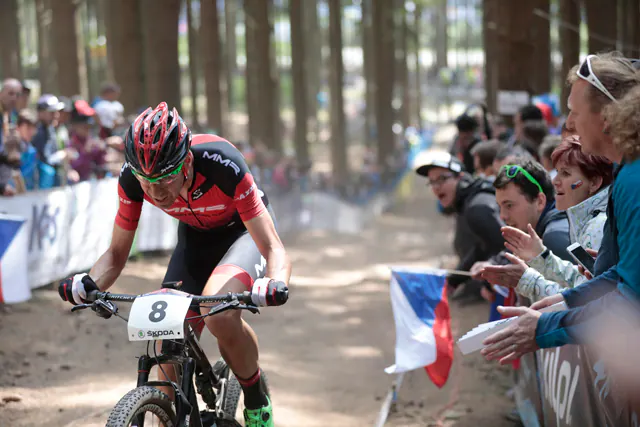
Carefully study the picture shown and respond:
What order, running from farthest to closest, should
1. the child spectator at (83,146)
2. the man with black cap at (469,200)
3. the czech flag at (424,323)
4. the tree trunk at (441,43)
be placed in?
1. the tree trunk at (441,43)
2. the child spectator at (83,146)
3. the man with black cap at (469,200)
4. the czech flag at (424,323)

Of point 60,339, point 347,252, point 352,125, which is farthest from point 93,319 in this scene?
point 352,125

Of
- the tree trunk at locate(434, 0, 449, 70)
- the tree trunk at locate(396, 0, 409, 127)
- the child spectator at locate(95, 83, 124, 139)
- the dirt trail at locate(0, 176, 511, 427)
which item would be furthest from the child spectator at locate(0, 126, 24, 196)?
the tree trunk at locate(434, 0, 449, 70)

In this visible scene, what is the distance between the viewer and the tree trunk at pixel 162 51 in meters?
15.0

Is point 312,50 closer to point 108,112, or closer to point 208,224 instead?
point 108,112

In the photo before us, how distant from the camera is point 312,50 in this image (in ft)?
148

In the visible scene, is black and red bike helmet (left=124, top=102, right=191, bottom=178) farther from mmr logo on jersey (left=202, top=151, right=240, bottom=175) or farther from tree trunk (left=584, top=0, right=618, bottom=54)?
tree trunk (left=584, top=0, right=618, bottom=54)

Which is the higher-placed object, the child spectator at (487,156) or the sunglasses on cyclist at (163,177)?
the sunglasses on cyclist at (163,177)

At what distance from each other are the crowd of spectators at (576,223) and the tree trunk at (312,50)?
35061 mm

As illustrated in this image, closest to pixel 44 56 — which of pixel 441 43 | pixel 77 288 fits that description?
pixel 77 288

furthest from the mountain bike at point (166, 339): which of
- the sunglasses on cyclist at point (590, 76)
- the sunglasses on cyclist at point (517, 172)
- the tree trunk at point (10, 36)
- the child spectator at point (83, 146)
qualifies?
the tree trunk at point (10, 36)

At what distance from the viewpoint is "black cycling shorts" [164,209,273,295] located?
4.58 m

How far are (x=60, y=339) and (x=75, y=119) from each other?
4.42m

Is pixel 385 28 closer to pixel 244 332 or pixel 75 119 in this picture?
pixel 75 119

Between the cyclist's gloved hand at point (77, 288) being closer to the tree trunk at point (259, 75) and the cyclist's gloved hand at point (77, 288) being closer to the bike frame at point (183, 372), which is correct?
the bike frame at point (183, 372)
